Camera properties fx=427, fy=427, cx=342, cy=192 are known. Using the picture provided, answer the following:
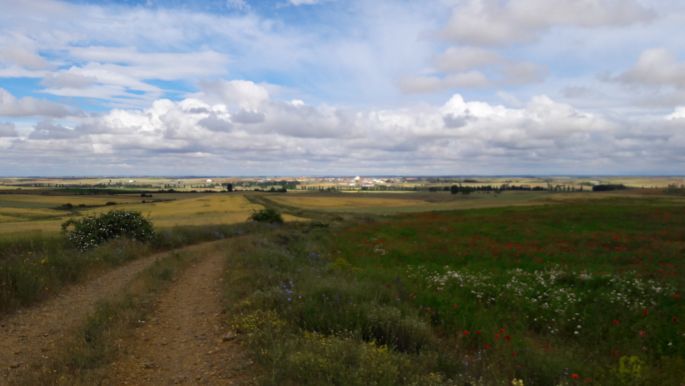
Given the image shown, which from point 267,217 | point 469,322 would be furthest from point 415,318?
point 267,217

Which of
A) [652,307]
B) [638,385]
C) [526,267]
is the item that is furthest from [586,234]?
[638,385]

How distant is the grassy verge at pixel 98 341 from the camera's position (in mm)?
6410

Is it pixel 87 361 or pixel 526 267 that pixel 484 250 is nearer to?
pixel 526 267

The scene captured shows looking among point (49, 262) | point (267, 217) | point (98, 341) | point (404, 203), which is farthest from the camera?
point (404, 203)

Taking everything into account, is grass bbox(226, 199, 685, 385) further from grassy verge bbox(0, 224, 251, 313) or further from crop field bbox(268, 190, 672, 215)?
crop field bbox(268, 190, 672, 215)

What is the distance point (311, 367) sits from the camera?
20.0 ft

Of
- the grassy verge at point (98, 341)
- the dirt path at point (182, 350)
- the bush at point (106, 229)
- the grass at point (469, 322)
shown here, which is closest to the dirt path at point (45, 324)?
the grassy verge at point (98, 341)

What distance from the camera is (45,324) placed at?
9.67 m

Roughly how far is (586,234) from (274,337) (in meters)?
29.7

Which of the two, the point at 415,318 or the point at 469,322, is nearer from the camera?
the point at 415,318

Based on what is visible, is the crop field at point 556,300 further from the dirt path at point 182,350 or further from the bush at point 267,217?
the bush at point 267,217

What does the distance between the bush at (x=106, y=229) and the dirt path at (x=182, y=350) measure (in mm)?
12522

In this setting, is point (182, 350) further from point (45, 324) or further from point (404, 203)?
point (404, 203)

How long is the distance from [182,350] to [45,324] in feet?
13.5
